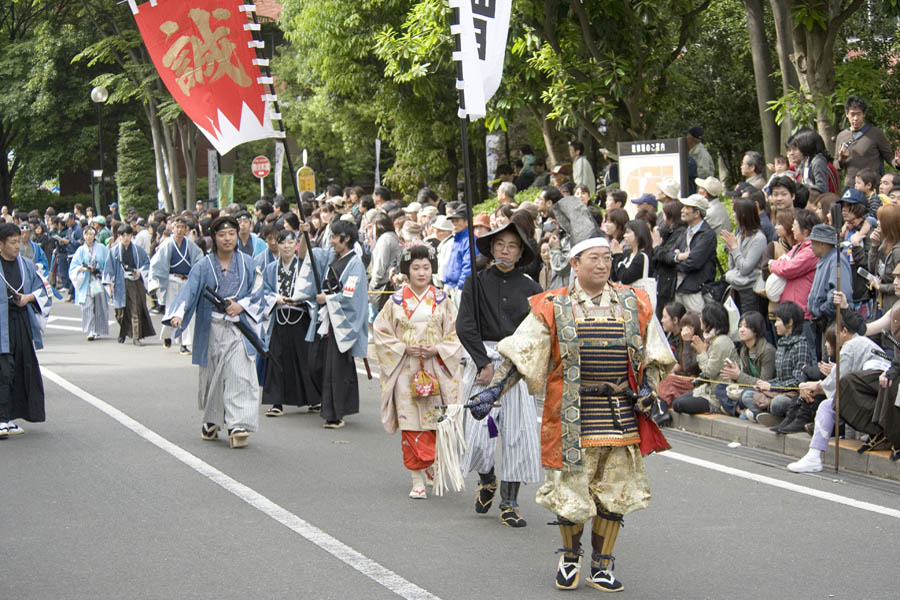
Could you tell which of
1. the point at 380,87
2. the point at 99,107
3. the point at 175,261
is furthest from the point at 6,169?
the point at 175,261

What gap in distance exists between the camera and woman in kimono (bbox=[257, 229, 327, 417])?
1121 centimetres

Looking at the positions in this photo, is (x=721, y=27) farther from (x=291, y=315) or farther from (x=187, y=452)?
(x=187, y=452)

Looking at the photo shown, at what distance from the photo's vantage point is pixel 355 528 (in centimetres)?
703

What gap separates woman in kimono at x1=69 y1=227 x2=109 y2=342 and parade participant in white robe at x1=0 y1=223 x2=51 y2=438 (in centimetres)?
842

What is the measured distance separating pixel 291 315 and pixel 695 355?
388 centimetres

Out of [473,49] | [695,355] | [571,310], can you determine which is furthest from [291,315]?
[571,310]

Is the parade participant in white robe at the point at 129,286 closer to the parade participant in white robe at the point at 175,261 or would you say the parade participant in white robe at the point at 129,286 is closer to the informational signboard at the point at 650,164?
the parade participant in white robe at the point at 175,261

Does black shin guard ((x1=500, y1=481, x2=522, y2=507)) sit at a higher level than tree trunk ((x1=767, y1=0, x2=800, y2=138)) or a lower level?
lower

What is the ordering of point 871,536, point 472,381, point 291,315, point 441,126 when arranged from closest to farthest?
point 871,536 → point 472,381 → point 291,315 → point 441,126

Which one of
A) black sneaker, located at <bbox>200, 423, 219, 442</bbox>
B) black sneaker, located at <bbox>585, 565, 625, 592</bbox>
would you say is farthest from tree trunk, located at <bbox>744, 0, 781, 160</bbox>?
black sneaker, located at <bbox>585, 565, 625, 592</bbox>

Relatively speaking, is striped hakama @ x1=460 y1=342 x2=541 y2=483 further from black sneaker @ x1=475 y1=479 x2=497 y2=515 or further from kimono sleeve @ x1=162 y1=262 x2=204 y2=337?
kimono sleeve @ x1=162 y1=262 x2=204 y2=337

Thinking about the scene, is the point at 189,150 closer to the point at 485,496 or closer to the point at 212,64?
the point at 212,64

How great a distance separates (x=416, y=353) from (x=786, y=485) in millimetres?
2650

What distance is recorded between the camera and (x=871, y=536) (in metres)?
6.71
